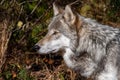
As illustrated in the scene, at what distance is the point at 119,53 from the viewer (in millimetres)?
6082

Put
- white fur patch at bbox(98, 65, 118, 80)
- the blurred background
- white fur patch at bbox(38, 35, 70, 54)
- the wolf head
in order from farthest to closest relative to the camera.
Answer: the blurred background < white fur patch at bbox(38, 35, 70, 54) < the wolf head < white fur patch at bbox(98, 65, 118, 80)

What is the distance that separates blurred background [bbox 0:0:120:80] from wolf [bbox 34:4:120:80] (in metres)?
1.38

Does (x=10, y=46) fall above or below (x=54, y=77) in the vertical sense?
above

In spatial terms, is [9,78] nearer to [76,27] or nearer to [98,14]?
[76,27]

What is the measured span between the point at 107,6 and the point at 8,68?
11.3ft

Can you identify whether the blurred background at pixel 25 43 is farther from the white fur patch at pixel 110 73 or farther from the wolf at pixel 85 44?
the white fur patch at pixel 110 73

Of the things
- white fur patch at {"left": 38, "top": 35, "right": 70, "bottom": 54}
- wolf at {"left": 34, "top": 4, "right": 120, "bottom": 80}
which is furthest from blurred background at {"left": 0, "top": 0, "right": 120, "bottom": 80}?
wolf at {"left": 34, "top": 4, "right": 120, "bottom": 80}

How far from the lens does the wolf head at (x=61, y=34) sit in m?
6.26

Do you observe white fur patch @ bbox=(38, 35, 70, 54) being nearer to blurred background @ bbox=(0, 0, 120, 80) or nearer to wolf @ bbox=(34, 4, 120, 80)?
wolf @ bbox=(34, 4, 120, 80)

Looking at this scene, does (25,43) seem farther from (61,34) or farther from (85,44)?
(85,44)

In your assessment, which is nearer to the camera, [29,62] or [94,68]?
[94,68]

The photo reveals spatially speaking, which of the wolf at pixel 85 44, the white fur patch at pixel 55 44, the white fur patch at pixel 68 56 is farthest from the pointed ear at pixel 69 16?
the white fur patch at pixel 68 56

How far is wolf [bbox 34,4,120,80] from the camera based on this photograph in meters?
6.11

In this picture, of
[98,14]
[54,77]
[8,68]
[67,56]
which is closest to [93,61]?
[67,56]
